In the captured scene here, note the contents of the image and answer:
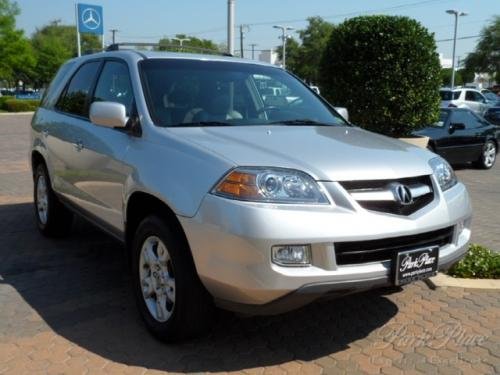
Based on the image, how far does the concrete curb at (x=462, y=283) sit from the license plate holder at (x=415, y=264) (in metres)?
1.40

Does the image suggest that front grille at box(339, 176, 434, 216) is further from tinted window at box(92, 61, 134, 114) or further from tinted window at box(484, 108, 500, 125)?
tinted window at box(484, 108, 500, 125)

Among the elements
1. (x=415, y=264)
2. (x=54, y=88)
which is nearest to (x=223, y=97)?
(x=415, y=264)

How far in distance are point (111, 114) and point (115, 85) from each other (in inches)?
31.5

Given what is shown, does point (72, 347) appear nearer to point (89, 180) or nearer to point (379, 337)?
point (89, 180)

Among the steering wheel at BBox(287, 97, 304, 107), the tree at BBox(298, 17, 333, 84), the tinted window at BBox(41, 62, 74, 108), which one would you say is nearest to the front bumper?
the steering wheel at BBox(287, 97, 304, 107)

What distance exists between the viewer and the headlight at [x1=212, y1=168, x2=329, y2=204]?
3016 millimetres

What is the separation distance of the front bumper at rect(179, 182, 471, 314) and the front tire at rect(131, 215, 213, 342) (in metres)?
0.15

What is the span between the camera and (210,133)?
368cm

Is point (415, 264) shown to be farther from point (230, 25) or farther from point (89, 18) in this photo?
point (89, 18)

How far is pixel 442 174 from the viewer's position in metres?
3.72

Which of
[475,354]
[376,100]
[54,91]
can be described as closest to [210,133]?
[475,354]

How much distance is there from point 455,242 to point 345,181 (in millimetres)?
970

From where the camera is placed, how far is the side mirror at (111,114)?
380 centimetres

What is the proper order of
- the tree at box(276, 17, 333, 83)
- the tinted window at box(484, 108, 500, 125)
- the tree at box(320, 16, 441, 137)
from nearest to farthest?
the tree at box(320, 16, 441, 137), the tinted window at box(484, 108, 500, 125), the tree at box(276, 17, 333, 83)
